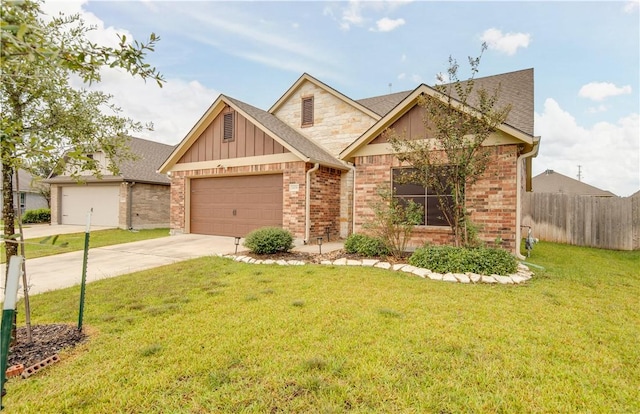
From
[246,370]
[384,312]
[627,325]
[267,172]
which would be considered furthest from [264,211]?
[627,325]

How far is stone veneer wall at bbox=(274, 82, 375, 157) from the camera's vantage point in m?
13.1

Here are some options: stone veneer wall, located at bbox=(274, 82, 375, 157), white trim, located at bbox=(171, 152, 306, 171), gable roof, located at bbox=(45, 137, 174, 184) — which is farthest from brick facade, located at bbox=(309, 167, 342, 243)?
gable roof, located at bbox=(45, 137, 174, 184)

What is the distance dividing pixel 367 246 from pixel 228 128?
296 inches

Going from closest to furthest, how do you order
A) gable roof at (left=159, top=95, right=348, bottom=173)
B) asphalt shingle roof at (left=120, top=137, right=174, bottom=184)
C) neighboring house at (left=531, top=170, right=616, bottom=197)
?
gable roof at (left=159, top=95, right=348, bottom=173)
asphalt shingle roof at (left=120, top=137, right=174, bottom=184)
neighboring house at (left=531, top=170, right=616, bottom=197)

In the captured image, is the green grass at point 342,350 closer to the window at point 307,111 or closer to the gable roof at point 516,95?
the gable roof at point 516,95

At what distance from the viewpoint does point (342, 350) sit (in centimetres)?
310

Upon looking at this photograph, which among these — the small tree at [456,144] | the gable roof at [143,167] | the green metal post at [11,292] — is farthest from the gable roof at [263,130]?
the green metal post at [11,292]

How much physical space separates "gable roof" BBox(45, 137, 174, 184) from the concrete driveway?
5.03 m

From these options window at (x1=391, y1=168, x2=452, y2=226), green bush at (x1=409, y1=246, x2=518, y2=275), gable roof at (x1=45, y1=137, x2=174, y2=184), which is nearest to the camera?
green bush at (x1=409, y1=246, x2=518, y2=275)

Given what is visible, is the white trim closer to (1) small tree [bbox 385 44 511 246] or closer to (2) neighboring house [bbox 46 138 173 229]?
(1) small tree [bbox 385 44 511 246]

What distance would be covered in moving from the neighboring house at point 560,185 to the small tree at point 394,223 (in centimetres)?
2844

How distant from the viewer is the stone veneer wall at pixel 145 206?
52.8ft

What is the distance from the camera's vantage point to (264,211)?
11.5 meters

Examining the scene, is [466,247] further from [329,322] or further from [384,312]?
[329,322]
